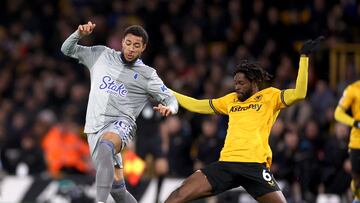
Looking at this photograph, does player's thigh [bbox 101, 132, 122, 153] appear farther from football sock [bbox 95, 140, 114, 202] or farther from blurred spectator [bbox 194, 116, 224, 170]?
blurred spectator [bbox 194, 116, 224, 170]

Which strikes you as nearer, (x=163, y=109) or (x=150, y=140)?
(x=163, y=109)

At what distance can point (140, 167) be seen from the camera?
54.8 ft

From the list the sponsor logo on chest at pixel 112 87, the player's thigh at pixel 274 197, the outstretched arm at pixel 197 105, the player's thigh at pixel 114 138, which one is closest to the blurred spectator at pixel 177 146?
the outstretched arm at pixel 197 105

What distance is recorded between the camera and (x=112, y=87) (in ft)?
33.2

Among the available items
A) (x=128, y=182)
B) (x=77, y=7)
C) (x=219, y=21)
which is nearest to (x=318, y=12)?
(x=219, y=21)

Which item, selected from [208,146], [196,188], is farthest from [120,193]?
[208,146]

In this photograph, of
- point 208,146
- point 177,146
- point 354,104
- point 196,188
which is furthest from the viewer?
point 177,146

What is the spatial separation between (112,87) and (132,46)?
48cm

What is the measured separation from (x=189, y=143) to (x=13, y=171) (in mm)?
3838

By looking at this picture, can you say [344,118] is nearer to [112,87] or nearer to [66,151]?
[112,87]

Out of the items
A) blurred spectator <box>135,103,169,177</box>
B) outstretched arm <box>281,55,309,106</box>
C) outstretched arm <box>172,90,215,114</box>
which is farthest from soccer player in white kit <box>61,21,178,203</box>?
blurred spectator <box>135,103,169,177</box>

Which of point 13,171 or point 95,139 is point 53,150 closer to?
point 13,171

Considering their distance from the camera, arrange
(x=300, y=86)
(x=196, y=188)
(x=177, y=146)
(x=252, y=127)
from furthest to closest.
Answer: (x=177, y=146)
(x=252, y=127)
(x=196, y=188)
(x=300, y=86)

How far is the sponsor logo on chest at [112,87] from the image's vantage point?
398 inches
